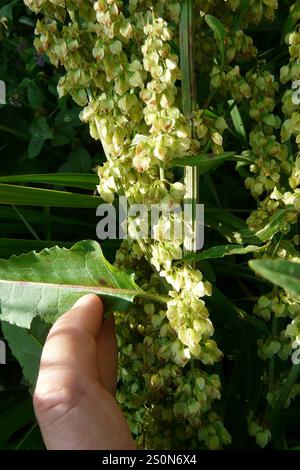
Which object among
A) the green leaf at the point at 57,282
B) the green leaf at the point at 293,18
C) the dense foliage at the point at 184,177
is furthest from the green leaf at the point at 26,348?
the green leaf at the point at 293,18

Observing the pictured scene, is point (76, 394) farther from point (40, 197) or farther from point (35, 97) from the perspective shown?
point (35, 97)

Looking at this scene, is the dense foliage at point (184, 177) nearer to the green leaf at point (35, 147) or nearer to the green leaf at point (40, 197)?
the green leaf at point (40, 197)

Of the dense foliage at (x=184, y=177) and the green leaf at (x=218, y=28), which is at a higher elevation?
the green leaf at (x=218, y=28)

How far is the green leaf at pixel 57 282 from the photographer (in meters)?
0.91

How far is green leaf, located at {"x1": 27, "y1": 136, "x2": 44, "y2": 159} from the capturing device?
4.25 feet

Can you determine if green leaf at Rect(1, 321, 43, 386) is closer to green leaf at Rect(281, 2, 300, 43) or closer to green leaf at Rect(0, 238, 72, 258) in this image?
green leaf at Rect(0, 238, 72, 258)

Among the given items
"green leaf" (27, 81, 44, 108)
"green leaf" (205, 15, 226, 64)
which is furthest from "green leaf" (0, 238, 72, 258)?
"green leaf" (205, 15, 226, 64)

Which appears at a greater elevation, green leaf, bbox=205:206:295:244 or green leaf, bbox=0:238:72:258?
green leaf, bbox=205:206:295:244

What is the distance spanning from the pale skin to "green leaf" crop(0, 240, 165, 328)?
0.04 metres

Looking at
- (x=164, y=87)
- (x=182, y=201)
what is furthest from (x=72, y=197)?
(x=164, y=87)

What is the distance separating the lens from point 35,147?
1.31 metres

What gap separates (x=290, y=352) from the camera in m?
0.95

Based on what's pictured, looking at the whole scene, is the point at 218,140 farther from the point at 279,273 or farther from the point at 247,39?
the point at 279,273
